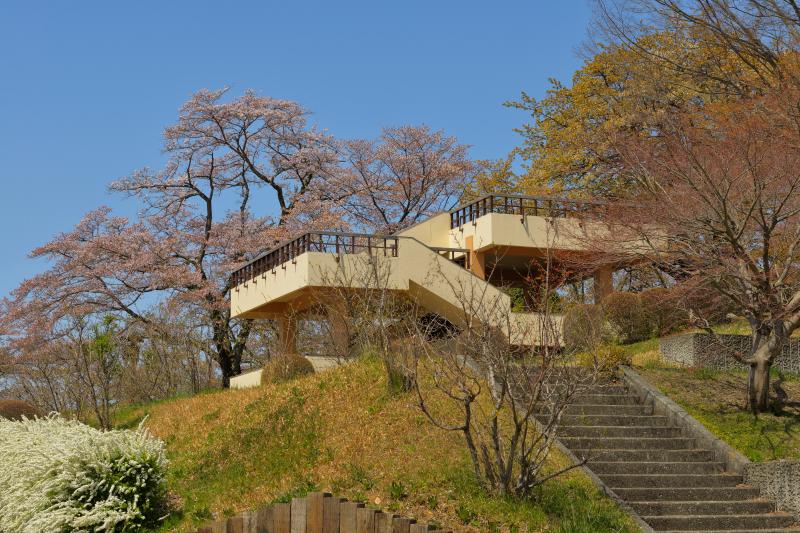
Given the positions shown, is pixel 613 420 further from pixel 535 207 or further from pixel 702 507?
pixel 535 207

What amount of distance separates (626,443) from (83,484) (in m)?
7.77

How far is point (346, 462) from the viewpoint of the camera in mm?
12969

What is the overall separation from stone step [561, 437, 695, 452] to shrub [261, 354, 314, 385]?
7.57 m

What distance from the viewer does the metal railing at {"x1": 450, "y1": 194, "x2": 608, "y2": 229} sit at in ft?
81.7

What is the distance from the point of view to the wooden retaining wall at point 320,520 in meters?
8.39

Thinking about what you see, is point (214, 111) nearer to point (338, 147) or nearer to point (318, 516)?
point (338, 147)

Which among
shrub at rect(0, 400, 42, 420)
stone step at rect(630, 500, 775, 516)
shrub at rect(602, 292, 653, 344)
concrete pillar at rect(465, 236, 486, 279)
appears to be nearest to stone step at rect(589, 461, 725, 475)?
stone step at rect(630, 500, 775, 516)

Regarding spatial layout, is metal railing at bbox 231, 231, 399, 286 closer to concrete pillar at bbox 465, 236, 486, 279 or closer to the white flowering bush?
concrete pillar at bbox 465, 236, 486, 279

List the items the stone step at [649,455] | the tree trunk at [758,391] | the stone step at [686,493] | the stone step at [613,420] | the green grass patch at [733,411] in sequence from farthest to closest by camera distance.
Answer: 1. the tree trunk at [758,391]
2. the stone step at [613,420]
3. the green grass patch at [733,411]
4. the stone step at [649,455]
5. the stone step at [686,493]

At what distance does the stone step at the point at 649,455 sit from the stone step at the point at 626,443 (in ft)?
0.53

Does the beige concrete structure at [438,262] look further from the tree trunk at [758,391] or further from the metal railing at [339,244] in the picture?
the tree trunk at [758,391]

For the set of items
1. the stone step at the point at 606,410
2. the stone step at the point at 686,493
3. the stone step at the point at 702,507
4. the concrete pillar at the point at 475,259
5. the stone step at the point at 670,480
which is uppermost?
the concrete pillar at the point at 475,259

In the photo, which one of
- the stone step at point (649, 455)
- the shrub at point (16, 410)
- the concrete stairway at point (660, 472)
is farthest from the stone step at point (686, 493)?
the shrub at point (16, 410)

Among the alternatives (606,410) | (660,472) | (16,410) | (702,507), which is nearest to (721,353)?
(606,410)
